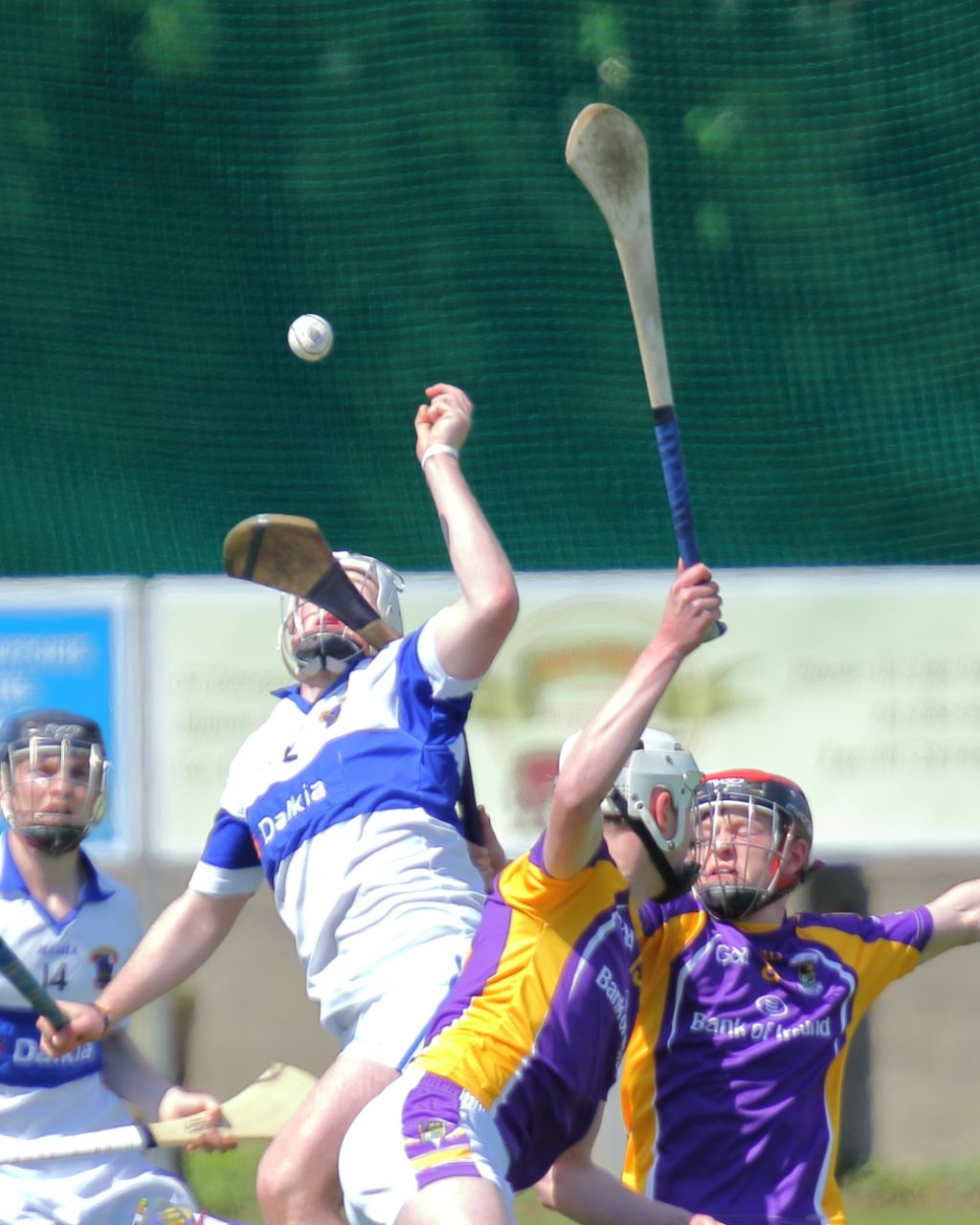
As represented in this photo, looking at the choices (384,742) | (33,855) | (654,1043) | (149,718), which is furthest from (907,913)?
(149,718)

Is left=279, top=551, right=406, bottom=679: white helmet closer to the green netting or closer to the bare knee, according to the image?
the bare knee

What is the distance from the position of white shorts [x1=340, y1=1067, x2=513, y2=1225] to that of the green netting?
3.71 m

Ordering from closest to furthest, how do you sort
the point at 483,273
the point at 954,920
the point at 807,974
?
1. the point at 807,974
2. the point at 954,920
3. the point at 483,273

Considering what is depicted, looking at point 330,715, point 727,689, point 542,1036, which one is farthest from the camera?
point 727,689

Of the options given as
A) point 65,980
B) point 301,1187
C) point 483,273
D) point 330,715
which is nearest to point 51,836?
point 65,980

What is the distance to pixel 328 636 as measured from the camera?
11.7 feet

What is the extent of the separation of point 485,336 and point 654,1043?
13.6 feet

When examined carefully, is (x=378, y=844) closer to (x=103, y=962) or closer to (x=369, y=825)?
(x=369, y=825)

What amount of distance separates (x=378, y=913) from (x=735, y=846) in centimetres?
56

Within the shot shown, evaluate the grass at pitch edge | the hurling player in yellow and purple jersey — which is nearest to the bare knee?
the hurling player in yellow and purple jersey

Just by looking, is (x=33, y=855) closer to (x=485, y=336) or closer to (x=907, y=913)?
(x=907, y=913)

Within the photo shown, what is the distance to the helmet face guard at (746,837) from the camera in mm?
3164

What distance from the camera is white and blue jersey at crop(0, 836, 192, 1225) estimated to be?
3.56 metres

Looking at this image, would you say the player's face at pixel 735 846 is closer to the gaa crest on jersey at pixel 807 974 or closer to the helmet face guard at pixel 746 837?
the helmet face guard at pixel 746 837
